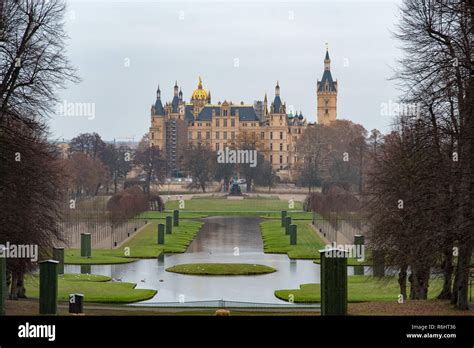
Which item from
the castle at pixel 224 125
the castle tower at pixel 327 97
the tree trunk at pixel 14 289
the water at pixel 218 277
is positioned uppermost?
the castle tower at pixel 327 97

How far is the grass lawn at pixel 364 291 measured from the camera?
24.0 metres

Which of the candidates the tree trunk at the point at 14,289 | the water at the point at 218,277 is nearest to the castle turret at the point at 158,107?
the water at the point at 218,277

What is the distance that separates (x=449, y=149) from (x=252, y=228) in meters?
33.0

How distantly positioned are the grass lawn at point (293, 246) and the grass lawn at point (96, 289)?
1103cm

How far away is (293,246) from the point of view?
40688 millimetres

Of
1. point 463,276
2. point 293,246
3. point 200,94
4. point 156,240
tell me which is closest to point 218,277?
point 293,246

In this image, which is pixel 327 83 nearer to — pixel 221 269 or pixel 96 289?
pixel 221 269

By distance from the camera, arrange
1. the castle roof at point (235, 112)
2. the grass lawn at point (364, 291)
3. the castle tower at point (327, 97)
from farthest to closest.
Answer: the castle tower at point (327, 97), the castle roof at point (235, 112), the grass lawn at point (364, 291)

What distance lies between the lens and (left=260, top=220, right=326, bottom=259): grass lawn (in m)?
37.9

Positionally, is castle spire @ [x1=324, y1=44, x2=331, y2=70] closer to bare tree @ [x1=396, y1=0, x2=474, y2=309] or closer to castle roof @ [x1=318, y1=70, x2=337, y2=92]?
castle roof @ [x1=318, y1=70, x2=337, y2=92]

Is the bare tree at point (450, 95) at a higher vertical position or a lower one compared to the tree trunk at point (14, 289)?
higher

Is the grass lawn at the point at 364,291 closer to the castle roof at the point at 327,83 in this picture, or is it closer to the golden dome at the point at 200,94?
the golden dome at the point at 200,94

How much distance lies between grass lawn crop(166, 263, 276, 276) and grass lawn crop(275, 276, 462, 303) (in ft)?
13.0
